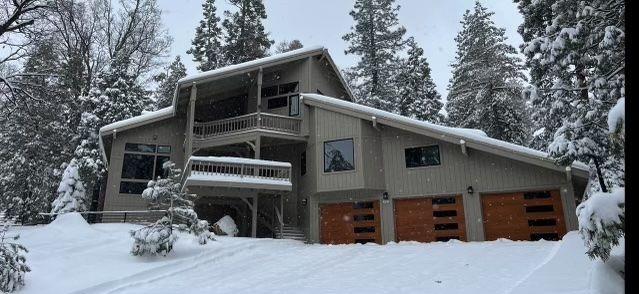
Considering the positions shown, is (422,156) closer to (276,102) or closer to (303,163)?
(303,163)

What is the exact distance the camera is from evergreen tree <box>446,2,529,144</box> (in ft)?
85.6

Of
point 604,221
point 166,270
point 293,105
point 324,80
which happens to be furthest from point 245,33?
point 604,221

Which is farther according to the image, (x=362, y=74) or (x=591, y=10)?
(x=362, y=74)

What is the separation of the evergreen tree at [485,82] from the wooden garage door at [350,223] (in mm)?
11087

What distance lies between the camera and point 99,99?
2630cm

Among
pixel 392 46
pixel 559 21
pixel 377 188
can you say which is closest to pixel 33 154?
pixel 377 188

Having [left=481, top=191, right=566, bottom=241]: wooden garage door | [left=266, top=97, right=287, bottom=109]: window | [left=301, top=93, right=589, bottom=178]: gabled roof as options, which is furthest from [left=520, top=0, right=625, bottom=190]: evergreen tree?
[left=266, top=97, right=287, bottom=109]: window

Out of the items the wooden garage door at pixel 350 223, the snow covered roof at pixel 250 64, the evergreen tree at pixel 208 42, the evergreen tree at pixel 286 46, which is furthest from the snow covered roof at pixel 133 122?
the evergreen tree at pixel 286 46

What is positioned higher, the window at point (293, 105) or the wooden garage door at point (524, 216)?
the window at point (293, 105)

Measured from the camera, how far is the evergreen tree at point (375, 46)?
3244 centimetres

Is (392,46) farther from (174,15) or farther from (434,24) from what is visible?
(174,15)

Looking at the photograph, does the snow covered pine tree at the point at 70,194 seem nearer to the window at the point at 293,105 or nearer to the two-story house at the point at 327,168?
the two-story house at the point at 327,168

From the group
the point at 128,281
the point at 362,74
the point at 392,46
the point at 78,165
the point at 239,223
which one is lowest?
the point at 128,281

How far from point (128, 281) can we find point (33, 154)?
23.9 meters
